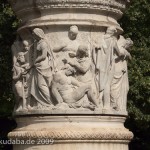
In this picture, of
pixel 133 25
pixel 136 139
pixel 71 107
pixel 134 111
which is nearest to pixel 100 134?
pixel 71 107

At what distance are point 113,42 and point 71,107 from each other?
54.2 inches

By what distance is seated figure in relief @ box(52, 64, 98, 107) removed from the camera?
856cm

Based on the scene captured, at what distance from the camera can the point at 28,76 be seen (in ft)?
29.5

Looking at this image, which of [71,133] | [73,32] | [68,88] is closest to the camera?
[71,133]

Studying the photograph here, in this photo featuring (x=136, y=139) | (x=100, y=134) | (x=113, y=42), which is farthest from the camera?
(x=136, y=139)

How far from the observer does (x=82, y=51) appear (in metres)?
8.64

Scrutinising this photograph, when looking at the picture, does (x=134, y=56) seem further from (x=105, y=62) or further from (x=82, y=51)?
(x=82, y=51)

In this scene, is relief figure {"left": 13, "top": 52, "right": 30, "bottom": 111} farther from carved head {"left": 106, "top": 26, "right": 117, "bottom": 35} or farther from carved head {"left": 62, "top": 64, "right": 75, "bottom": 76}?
carved head {"left": 106, "top": 26, "right": 117, "bottom": 35}

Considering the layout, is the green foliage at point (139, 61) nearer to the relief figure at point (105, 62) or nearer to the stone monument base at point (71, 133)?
the relief figure at point (105, 62)

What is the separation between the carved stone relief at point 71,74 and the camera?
8594 millimetres

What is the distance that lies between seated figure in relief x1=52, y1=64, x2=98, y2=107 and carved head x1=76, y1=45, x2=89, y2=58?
259 mm

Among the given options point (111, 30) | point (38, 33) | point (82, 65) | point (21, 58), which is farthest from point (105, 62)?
point (21, 58)

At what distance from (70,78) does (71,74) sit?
68 millimetres

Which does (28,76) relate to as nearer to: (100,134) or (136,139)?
(100,134)
